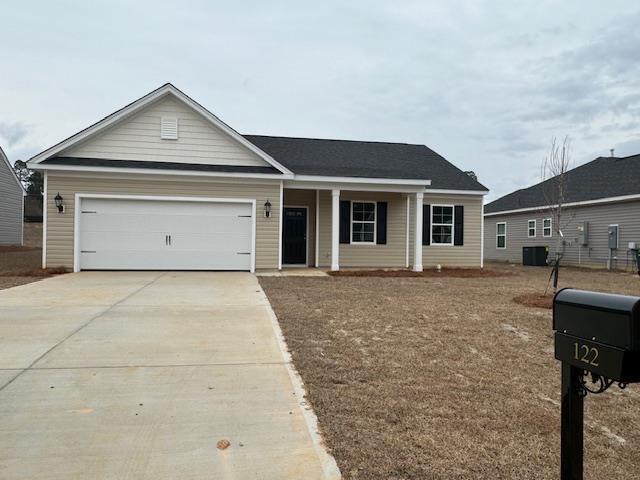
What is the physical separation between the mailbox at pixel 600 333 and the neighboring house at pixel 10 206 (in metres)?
30.1

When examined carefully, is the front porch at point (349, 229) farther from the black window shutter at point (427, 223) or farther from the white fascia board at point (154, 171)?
the white fascia board at point (154, 171)

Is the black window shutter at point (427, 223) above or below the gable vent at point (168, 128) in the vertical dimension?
below

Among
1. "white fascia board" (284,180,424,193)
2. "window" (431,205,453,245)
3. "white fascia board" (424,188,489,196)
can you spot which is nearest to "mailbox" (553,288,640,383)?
"white fascia board" (284,180,424,193)

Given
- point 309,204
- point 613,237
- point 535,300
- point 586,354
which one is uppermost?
point 309,204

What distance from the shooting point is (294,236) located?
16.6m

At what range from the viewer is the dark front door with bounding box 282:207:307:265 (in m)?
16.5

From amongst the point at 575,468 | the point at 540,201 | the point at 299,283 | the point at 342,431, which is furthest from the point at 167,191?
the point at 540,201

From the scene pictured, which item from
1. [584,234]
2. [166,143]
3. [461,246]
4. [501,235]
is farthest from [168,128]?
[501,235]

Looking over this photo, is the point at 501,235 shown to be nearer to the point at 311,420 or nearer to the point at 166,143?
the point at 166,143

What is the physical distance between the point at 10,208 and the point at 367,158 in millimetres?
21776

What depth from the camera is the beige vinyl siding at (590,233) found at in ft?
60.7

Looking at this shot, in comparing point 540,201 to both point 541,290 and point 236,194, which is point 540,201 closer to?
point 541,290

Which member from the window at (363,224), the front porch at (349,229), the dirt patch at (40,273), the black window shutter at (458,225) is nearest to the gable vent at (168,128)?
the front porch at (349,229)

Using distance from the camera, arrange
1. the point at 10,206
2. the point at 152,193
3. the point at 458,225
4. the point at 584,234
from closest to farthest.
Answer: the point at 152,193 → the point at 458,225 → the point at 584,234 → the point at 10,206
